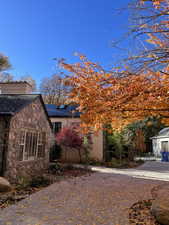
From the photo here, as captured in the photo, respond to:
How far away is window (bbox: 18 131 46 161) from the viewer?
758 centimetres

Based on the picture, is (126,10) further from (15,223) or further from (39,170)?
(39,170)

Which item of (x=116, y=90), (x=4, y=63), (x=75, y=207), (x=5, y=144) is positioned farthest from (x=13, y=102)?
(x=4, y=63)

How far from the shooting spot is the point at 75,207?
4.26m

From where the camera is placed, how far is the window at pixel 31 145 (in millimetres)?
7585

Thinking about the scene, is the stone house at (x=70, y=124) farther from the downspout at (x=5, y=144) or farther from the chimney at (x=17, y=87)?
the downspout at (x=5, y=144)

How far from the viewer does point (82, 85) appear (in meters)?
4.21

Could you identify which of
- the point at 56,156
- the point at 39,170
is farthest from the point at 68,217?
the point at 56,156

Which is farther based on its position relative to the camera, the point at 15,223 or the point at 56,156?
the point at 56,156

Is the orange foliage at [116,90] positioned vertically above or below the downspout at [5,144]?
above

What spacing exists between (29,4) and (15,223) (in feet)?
24.9

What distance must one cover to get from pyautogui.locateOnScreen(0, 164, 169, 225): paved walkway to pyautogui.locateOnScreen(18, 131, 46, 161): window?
242 cm

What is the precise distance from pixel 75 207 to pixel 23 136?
175 inches

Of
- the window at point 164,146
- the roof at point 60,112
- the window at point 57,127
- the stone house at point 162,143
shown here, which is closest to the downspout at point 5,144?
the roof at point 60,112

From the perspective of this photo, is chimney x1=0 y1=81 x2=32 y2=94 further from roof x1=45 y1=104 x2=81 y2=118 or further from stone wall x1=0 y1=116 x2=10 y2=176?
roof x1=45 y1=104 x2=81 y2=118
